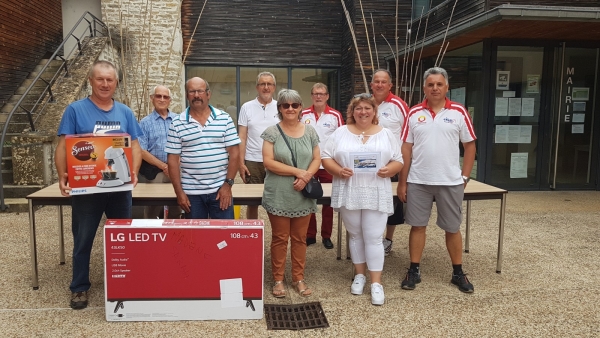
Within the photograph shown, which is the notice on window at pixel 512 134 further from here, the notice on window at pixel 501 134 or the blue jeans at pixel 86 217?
the blue jeans at pixel 86 217

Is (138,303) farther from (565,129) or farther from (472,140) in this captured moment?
(565,129)

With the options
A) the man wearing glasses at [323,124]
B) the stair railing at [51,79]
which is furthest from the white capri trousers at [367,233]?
the stair railing at [51,79]

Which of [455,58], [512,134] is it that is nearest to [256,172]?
[512,134]

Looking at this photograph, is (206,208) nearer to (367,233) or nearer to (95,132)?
(95,132)

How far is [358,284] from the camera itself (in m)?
3.25

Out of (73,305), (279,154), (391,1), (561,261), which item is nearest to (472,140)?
(279,154)

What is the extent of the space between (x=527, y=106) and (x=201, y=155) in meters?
6.02

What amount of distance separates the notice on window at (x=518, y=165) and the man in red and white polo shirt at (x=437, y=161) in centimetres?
456

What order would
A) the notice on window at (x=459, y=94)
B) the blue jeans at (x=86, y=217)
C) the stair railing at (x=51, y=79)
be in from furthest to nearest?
the notice on window at (x=459, y=94) → the stair railing at (x=51, y=79) → the blue jeans at (x=86, y=217)

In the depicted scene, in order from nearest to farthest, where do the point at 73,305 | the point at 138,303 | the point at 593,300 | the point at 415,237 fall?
the point at 138,303 < the point at 73,305 < the point at 593,300 < the point at 415,237

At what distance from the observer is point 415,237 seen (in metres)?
3.43

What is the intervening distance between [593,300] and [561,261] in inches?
34.4

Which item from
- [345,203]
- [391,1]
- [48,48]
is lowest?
[345,203]

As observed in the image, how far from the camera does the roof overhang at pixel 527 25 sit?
5.32 m
